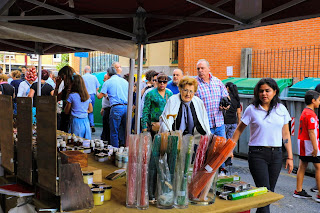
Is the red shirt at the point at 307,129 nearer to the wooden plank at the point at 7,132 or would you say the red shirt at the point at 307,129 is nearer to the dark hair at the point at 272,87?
the dark hair at the point at 272,87

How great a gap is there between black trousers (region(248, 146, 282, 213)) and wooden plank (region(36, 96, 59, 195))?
2.48 meters

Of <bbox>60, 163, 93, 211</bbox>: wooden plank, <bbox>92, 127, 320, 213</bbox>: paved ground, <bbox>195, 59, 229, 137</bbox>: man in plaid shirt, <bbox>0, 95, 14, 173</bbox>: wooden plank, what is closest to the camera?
<bbox>60, 163, 93, 211</bbox>: wooden plank

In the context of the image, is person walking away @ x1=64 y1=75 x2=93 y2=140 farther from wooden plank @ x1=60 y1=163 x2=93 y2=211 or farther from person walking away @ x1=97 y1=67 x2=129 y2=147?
wooden plank @ x1=60 y1=163 x2=93 y2=211

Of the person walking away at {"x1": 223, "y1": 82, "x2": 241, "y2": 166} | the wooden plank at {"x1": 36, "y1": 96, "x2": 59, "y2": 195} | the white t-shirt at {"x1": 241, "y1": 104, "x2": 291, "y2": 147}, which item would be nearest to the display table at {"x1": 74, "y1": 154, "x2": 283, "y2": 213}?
the wooden plank at {"x1": 36, "y1": 96, "x2": 59, "y2": 195}

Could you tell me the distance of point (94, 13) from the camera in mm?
5004

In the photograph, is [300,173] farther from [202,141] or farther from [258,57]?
[258,57]

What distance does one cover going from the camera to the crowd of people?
423cm

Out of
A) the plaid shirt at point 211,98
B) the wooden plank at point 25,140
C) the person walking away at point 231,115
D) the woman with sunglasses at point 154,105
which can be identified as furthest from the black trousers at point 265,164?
the person walking away at point 231,115

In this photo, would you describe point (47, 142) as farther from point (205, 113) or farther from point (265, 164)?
point (205, 113)

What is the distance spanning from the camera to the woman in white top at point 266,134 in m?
4.18

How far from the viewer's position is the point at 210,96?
613 cm

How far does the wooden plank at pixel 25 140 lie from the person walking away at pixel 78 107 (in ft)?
10.1

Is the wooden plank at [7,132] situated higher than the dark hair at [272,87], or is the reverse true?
Answer: the dark hair at [272,87]

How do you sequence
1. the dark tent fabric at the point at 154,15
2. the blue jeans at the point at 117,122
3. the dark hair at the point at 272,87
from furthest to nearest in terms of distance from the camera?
the blue jeans at the point at 117,122
the dark hair at the point at 272,87
the dark tent fabric at the point at 154,15
